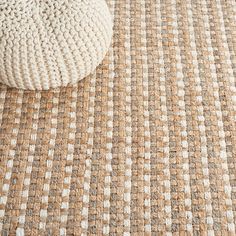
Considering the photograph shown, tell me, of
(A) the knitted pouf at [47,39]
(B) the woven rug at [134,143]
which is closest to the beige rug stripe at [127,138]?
(B) the woven rug at [134,143]

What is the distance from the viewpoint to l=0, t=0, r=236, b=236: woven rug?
0.79 meters

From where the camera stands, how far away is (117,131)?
0.89m

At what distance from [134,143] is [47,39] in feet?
0.80

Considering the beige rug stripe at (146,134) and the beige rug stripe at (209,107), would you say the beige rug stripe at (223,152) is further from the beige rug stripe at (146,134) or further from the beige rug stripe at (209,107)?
the beige rug stripe at (146,134)

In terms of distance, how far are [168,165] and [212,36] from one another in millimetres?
339

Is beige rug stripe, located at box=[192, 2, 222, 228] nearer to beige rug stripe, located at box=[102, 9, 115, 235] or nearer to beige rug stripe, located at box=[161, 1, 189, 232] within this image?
beige rug stripe, located at box=[161, 1, 189, 232]

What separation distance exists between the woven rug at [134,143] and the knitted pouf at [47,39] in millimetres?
78

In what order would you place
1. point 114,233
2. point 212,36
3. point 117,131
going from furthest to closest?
point 212,36
point 117,131
point 114,233

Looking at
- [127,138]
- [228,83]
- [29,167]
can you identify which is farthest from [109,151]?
[228,83]

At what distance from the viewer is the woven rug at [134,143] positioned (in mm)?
792

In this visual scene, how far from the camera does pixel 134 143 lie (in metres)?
0.87

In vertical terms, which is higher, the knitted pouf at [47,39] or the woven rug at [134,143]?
the knitted pouf at [47,39]

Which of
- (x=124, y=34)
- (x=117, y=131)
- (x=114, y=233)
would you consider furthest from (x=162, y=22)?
(x=114, y=233)

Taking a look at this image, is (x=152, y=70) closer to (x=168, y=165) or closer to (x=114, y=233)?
(x=168, y=165)
